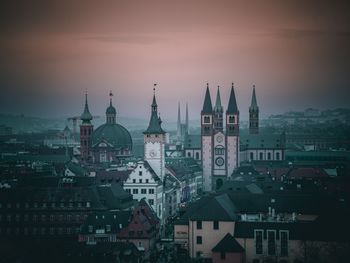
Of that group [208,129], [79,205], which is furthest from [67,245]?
[208,129]

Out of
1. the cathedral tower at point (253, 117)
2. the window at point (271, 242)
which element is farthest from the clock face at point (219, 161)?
the window at point (271, 242)

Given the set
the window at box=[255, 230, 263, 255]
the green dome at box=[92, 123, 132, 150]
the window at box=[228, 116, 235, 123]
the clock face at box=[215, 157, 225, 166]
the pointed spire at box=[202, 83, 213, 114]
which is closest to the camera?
the window at box=[255, 230, 263, 255]

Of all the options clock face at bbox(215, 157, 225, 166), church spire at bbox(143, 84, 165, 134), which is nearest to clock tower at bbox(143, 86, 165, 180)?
church spire at bbox(143, 84, 165, 134)

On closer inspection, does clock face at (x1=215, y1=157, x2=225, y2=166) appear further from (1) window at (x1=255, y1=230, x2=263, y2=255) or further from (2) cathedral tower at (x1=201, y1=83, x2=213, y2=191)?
(1) window at (x1=255, y1=230, x2=263, y2=255)

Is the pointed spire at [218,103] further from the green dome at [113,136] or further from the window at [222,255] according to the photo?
the window at [222,255]

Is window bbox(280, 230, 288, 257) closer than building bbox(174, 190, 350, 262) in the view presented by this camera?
No

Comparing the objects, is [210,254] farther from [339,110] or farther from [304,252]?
[339,110]

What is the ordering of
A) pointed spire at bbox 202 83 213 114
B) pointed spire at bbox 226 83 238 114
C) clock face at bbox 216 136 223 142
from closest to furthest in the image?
clock face at bbox 216 136 223 142
pointed spire at bbox 226 83 238 114
pointed spire at bbox 202 83 213 114

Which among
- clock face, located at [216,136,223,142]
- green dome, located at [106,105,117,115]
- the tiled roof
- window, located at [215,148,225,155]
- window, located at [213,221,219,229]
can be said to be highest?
green dome, located at [106,105,117,115]
